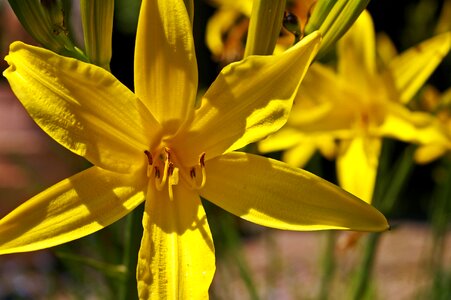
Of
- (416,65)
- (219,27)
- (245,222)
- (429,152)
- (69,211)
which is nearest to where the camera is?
(69,211)

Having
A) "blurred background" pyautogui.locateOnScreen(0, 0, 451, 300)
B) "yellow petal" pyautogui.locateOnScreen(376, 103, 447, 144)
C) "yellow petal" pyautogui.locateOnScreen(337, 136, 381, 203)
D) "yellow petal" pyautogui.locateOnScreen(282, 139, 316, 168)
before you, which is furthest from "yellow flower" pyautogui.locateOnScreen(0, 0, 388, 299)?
"blurred background" pyautogui.locateOnScreen(0, 0, 451, 300)

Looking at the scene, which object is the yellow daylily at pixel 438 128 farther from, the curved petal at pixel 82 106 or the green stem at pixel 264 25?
the curved petal at pixel 82 106

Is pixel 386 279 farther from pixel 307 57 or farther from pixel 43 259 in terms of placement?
pixel 307 57

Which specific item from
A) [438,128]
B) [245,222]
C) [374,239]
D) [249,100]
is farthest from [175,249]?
[245,222]

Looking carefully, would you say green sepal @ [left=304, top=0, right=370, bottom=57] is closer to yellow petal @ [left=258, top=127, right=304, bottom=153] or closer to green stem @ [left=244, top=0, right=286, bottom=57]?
green stem @ [left=244, top=0, right=286, bottom=57]

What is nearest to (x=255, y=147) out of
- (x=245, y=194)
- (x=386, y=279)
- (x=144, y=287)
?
(x=245, y=194)

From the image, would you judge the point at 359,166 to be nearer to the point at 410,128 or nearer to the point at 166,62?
the point at 410,128
